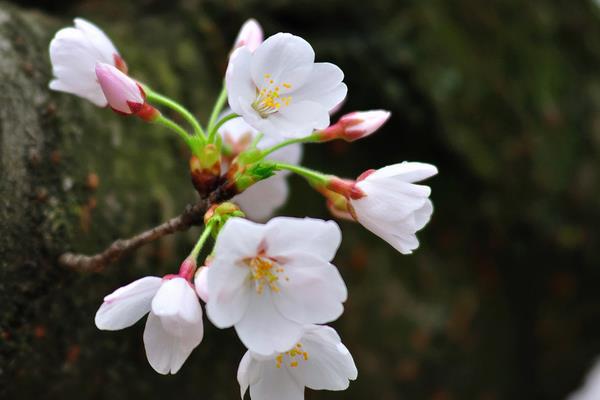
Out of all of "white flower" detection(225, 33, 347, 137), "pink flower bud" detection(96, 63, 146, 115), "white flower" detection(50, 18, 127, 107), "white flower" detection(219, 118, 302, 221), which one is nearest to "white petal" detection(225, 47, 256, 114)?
"white flower" detection(225, 33, 347, 137)

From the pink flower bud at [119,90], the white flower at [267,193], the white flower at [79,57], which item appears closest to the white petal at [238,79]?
the pink flower bud at [119,90]

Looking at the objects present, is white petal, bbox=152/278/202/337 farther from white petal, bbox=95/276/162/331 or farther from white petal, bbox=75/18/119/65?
white petal, bbox=75/18/119/65

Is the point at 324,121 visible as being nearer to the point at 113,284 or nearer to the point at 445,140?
the point at 113,284

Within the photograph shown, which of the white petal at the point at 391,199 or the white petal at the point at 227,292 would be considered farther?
the white petal at the point at 391,199

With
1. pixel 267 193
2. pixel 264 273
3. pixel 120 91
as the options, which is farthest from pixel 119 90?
pixel 267 193

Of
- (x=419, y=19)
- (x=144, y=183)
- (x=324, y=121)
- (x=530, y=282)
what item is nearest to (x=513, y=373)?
(x=530, y=282)

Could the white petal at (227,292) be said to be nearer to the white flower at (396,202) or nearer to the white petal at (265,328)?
the white petal at (265,328)

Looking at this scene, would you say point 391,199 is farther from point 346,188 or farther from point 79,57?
point 79,57
